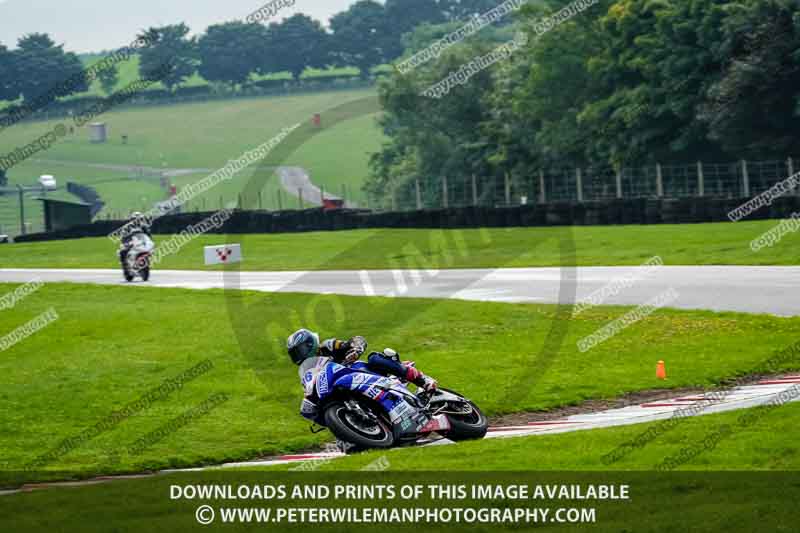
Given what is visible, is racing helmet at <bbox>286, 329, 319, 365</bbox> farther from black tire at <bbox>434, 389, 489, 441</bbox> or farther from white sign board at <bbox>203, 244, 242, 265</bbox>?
white sign board at <bbox>203, 244, 242, 265</bbox>

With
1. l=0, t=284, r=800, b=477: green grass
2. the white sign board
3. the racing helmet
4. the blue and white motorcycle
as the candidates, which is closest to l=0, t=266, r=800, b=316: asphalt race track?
l=0, t=284, r=800, b=477: green grass

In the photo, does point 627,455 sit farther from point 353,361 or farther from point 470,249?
point 470,249

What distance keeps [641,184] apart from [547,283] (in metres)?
25.1

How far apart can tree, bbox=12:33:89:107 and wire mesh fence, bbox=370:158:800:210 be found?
12259 cm

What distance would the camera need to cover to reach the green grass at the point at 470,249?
3800 cm

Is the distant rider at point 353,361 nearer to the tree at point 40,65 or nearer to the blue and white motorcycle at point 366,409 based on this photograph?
the blue and white motorcycle at point 366,409

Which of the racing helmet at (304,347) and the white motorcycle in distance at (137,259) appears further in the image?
the white motorcycle in distance at (137,259)

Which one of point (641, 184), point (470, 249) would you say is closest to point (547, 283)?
point (470, 249)

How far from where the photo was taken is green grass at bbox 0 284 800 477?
18.9 m

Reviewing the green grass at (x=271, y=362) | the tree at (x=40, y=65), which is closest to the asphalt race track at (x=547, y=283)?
the green grass at (x=271, y=362)

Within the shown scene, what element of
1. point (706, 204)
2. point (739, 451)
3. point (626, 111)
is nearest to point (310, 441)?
point (739, 451)

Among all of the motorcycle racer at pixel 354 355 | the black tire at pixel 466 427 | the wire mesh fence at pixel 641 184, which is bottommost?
the black tire at pixel 466 427

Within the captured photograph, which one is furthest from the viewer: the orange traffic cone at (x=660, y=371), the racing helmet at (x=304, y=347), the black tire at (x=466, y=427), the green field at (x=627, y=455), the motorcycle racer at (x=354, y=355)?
the orange traffic cone at (x=660, y=371)

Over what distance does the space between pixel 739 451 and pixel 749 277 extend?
18607 millimetres
